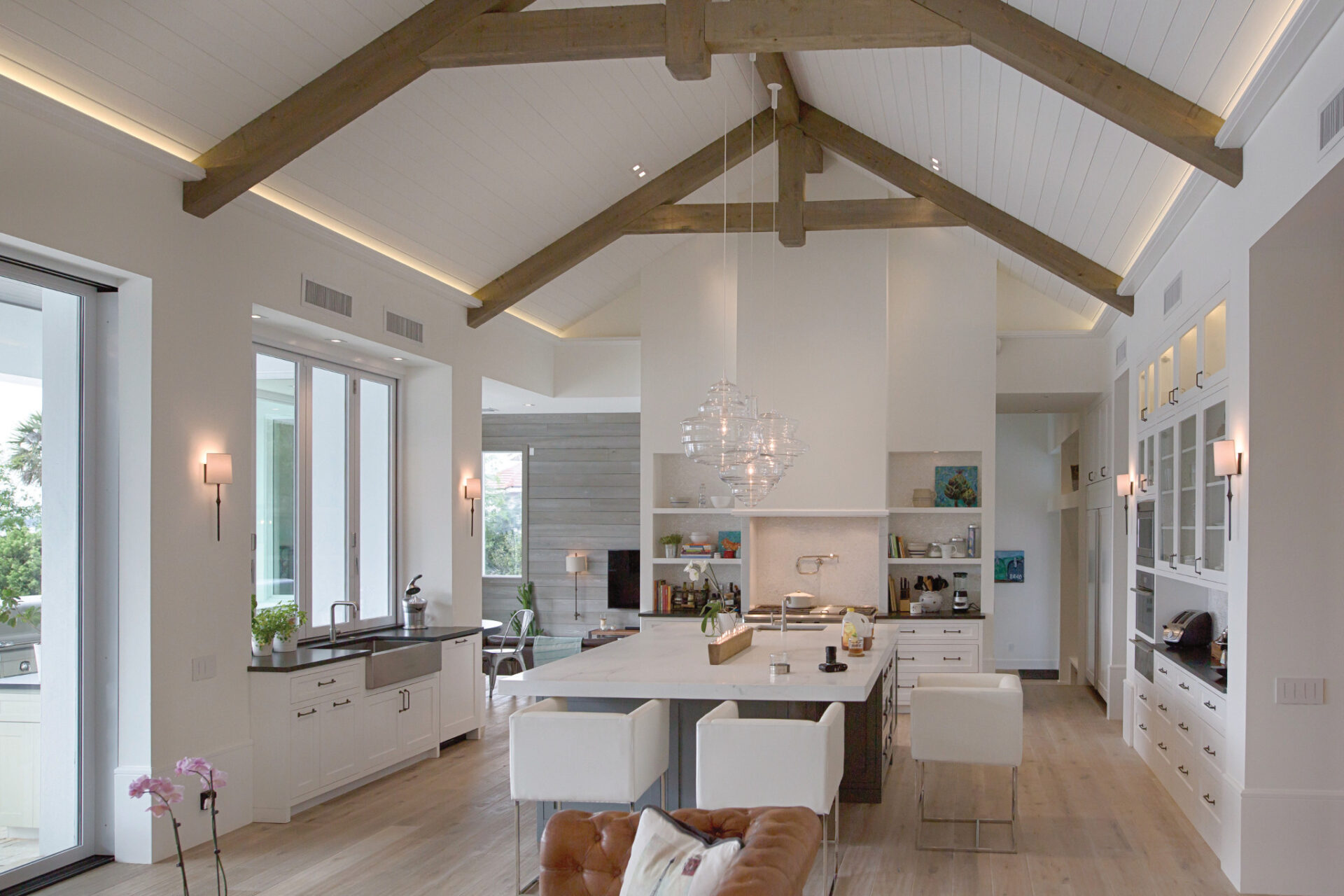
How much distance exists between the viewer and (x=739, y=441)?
20.0ft

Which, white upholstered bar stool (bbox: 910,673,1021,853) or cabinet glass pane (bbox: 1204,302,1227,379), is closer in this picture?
white upholstered bar stool (bbox: 910,673,1021,853)

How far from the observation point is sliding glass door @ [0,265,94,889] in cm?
450

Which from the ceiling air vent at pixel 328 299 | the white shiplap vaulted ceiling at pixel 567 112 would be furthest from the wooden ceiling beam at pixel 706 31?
the ceiling air vent at pixel 328 299

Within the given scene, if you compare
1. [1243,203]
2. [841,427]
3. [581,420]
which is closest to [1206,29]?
[1243,203]

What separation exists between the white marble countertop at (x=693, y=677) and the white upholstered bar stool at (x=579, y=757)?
0.91ft

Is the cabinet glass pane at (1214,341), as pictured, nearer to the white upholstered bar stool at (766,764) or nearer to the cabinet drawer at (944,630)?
the white upholstered bar stool at (766,764)

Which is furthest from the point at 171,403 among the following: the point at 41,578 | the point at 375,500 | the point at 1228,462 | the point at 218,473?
the point at 1228,462

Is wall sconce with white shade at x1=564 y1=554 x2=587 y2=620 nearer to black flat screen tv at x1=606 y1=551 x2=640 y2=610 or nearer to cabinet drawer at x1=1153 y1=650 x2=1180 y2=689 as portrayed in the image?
black flat screen tv at x1=606 y1=551 x2=640 y2=610

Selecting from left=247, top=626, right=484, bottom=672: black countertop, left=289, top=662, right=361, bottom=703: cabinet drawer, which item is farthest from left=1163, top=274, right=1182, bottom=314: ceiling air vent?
left=289, top=662, right=361, bottom=703: cabinet drawer

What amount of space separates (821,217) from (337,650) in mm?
4783

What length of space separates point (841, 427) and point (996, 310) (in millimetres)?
1794

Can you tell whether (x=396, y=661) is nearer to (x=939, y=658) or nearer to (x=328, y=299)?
(x=328, y=299)

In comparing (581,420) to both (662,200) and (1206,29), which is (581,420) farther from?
(1206,29)

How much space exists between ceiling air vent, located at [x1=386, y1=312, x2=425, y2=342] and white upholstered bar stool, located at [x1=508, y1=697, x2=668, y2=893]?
3.53 meters
